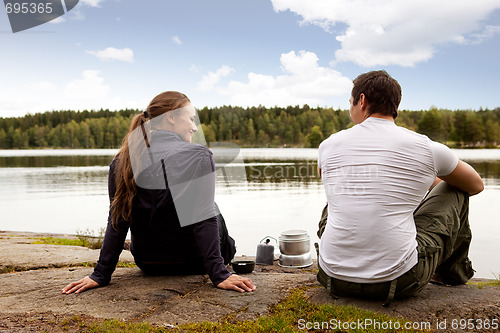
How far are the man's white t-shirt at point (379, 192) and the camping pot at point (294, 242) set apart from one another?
9.42 ft

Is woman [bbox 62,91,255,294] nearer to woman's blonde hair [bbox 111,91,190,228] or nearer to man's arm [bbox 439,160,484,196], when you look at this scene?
woman's blonde hair [bbox 111,91,190,228]

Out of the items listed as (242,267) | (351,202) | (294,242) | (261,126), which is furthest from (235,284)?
(261,126)

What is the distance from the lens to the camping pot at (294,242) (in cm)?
586

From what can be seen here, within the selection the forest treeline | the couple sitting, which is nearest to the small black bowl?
the couple sitting

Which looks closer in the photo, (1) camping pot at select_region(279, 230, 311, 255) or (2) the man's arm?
(2) the man's arm

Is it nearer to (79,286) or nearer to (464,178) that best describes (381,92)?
(464,178)

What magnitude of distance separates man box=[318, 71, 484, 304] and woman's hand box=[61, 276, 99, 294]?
1.97 meters

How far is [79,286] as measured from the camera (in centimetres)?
351

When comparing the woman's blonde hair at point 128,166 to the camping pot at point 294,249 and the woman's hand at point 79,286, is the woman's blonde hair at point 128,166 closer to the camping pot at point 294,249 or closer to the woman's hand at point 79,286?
the woman's hand at point 79,286

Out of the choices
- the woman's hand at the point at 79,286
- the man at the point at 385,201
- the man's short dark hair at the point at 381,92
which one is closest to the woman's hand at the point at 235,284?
the man at the point at 385,201

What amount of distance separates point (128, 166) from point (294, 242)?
3214 mm

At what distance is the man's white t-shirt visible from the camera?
9.14 ft

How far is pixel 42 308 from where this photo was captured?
3164 millimetres

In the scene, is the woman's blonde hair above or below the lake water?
above
